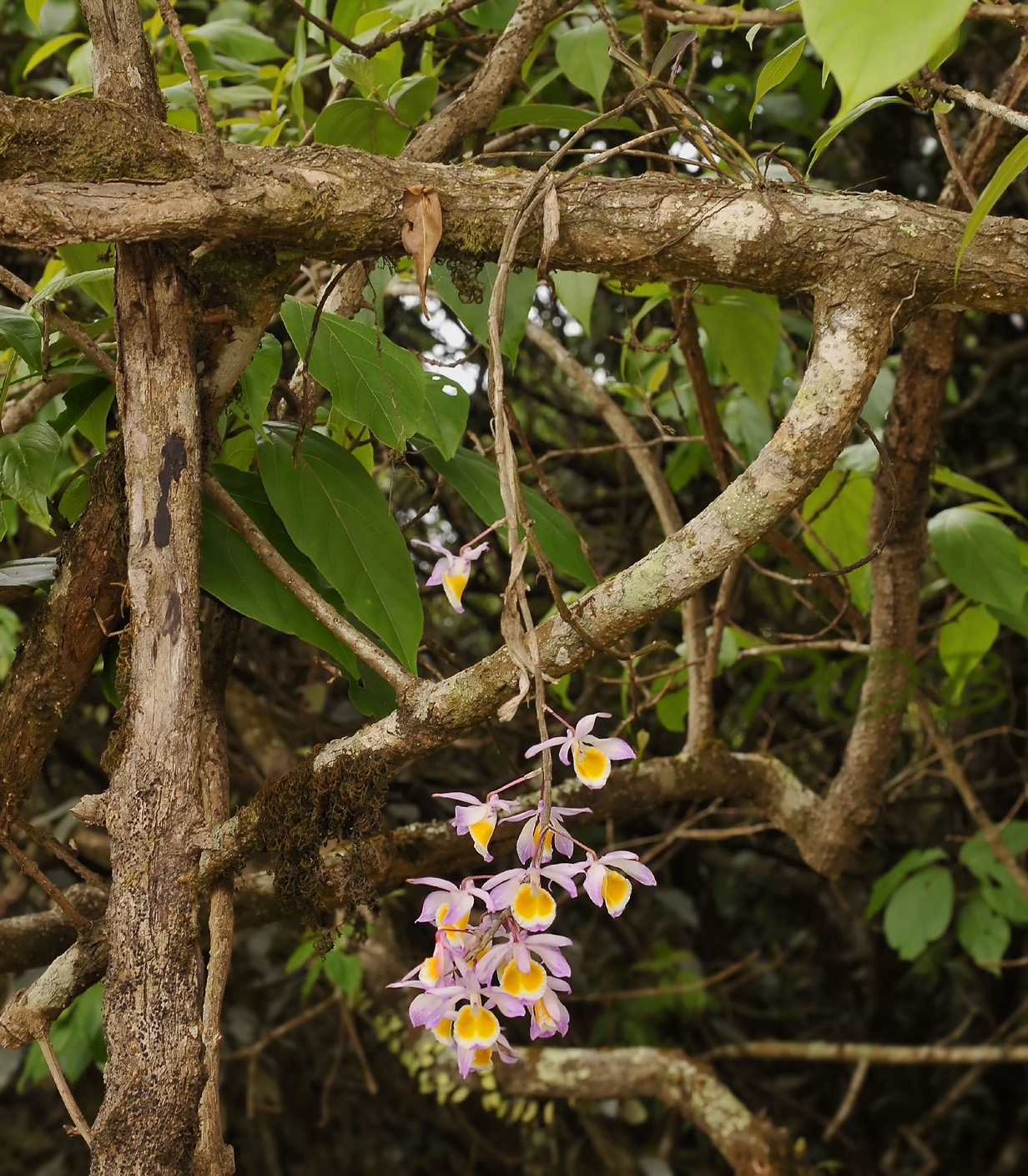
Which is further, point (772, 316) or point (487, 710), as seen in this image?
point (772, 316)

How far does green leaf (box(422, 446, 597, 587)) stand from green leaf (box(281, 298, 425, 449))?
124 millimetres

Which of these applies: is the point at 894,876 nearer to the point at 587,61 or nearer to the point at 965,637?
the point at 965,637

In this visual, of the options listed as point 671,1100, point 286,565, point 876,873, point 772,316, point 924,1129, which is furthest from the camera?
Answer: point 876,873

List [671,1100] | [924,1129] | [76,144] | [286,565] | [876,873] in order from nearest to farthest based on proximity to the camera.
→ [76,144], [286,565], [671,1100], [924,1129], [876,873]

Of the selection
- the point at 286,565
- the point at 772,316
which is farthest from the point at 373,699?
the point at 772,316

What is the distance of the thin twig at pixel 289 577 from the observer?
75 centimetres

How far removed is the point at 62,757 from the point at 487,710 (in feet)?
5.58

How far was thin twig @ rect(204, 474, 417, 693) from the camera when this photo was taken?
0.75 m

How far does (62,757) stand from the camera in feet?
6.91

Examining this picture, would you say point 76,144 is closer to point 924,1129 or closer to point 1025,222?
point 1025,222

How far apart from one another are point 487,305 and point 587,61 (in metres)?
0.40

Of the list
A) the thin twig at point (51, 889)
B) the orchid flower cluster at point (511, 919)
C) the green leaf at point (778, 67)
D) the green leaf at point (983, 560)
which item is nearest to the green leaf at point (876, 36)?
the orchid flower cluster at point (511, 919)

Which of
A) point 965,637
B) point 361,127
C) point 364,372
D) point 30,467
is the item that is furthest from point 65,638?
point 965,637

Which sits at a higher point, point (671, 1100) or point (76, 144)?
point (76, 144)
